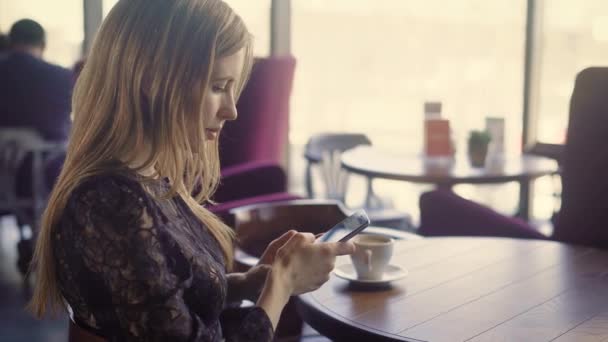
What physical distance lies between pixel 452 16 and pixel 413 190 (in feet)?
4.13

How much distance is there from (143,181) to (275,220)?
1134mm

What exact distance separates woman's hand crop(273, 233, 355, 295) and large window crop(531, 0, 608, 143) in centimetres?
383

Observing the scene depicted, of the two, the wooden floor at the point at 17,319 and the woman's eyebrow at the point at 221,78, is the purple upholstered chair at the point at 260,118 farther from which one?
the woman's eyebrow at the point at 221,78

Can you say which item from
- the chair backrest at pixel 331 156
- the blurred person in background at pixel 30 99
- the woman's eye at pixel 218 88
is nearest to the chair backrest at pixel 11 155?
the blurred person in background at pixel 30 99

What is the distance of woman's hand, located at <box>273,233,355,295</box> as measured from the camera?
1242 mm

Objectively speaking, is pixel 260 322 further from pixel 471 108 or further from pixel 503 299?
pixel 471 108

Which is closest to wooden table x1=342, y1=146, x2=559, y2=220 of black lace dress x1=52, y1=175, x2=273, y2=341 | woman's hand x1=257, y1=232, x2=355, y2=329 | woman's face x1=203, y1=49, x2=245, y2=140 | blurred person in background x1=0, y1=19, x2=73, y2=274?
blurred person in background x1=0, y1=19, x2=73, y2=274

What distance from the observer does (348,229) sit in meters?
1.33

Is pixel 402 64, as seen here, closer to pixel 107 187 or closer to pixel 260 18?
pixel 260 18

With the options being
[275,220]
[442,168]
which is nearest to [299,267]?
[275,220]

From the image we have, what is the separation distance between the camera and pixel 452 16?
5066 millimetres

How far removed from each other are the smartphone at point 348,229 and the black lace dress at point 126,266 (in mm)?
284

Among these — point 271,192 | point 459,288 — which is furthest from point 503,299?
point 271,192

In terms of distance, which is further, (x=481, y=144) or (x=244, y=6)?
(x=244, y=6)
